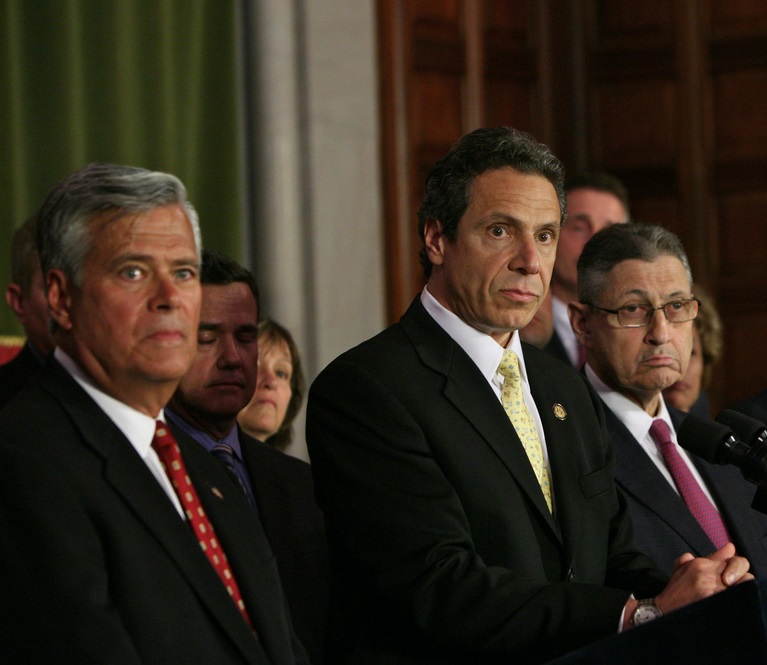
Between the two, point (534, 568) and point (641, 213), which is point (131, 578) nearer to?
point (534, 568)

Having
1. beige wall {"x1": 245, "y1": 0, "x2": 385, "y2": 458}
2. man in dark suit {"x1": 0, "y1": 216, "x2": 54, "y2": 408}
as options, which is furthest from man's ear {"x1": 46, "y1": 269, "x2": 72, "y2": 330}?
beige wall {"x1": 245, "y1": 0, "x2": 385, "y2": 458}

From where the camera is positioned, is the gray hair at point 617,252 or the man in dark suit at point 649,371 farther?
the gray hair at point 617,252

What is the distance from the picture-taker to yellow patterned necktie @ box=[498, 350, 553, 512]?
270 cm

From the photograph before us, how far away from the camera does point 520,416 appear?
2742mm

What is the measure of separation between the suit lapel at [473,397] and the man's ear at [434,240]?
119 millimetres

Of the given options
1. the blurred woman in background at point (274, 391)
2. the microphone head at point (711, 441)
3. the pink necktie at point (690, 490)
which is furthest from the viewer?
the blurred woman in background at point (274, 391)

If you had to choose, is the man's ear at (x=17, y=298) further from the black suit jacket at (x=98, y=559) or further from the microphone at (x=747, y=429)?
the microphone at (x=747, y=429)

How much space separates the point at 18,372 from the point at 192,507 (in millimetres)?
1616

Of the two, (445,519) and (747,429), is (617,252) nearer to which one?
(747,429)

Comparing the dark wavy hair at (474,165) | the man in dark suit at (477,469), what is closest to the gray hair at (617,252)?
the man in dark suit at (477,469)

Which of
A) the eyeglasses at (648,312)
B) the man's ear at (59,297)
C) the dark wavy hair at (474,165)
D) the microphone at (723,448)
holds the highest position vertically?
the dark wavy hair at (474,165)

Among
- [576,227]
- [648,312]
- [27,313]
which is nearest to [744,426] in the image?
[648,312]

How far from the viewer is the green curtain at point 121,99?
5129 millimetres

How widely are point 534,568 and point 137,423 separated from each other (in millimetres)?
865
